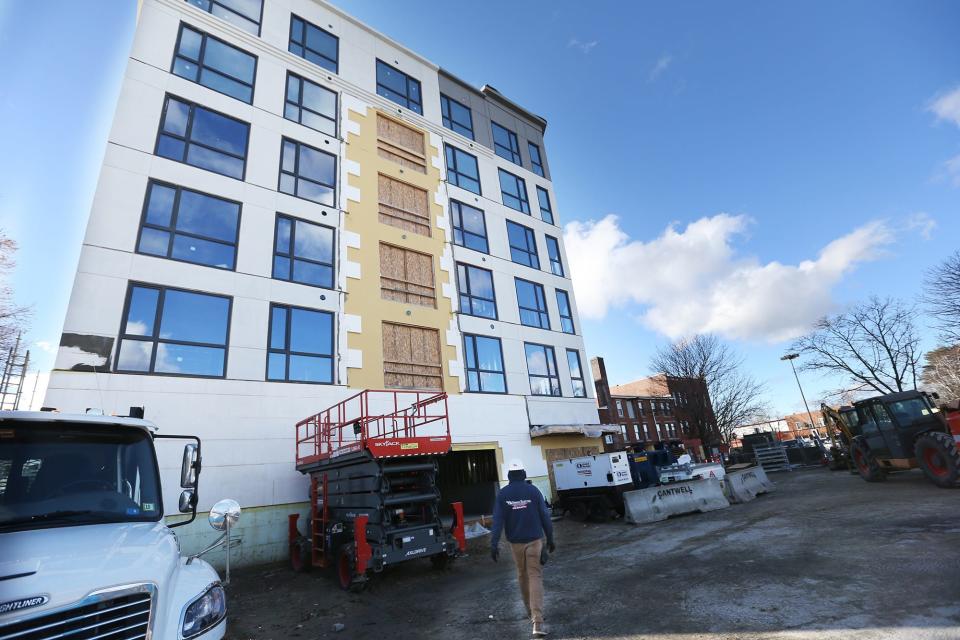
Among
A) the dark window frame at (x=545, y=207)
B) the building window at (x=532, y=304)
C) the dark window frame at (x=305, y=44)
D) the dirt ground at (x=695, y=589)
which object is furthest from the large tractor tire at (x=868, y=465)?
the dark window frame at (x=305, y=44)

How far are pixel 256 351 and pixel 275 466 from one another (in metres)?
3.24

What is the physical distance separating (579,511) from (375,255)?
38.3 feet

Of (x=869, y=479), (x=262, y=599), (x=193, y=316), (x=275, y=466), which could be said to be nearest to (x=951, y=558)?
(x=262, y=599)

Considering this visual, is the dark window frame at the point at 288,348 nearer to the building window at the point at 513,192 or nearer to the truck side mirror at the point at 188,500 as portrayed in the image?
the truck side mirror at the point at 188,500

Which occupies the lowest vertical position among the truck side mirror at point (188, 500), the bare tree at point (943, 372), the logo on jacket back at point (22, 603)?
the logo on jacket back at point (22, 603)

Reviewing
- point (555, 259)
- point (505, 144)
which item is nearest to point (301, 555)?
point (555, 259)

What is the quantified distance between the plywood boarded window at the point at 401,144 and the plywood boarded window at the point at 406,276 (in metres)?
4.32

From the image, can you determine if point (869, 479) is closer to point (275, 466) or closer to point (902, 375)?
point (275, 466)

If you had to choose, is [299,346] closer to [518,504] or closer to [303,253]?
[303,253]

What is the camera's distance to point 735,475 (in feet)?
53.3

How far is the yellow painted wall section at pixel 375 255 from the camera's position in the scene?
14969 millimetres

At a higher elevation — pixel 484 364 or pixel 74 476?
pixel 484 364

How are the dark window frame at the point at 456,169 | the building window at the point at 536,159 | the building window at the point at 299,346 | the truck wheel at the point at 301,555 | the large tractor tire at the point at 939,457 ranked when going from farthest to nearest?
1. the building window at the point at 536,159
2. the dark window frame at the point at 456,169
3. the building window at the point at 299,346
4. the large tractor tire at the point at 939,457
5. the truck wheel at the point at 301,555

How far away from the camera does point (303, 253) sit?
1473 centimetres
